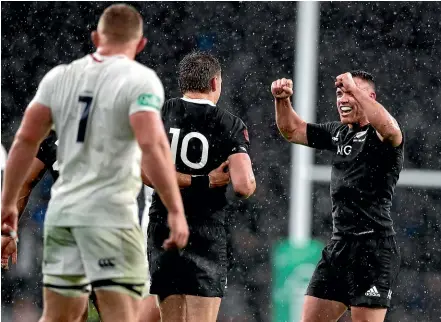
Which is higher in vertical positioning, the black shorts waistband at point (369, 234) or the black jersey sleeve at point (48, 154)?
the black jersey sleeve at point (48, 154)

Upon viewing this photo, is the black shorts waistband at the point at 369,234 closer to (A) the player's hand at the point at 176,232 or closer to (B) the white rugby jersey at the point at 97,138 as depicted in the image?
(B) the white rugby jersey at the point at 97,138

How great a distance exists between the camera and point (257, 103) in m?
10.5

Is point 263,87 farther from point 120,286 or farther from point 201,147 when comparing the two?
point 120,286

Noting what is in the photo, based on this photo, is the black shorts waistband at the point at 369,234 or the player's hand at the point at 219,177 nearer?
the player's hand at the point at 219,177

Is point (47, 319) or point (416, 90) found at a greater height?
point (416, 90)

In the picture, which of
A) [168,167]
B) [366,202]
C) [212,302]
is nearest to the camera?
[168,167]

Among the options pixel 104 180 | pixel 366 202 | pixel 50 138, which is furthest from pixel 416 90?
pixel 104 180

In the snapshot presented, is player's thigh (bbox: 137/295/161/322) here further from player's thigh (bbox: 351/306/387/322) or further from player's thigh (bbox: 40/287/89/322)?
player's thigh (bbox: 40/287/89/322)

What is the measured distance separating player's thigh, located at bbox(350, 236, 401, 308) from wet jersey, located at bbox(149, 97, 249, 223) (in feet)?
2.95

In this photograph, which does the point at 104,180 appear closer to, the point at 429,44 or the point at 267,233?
the point at 267,233

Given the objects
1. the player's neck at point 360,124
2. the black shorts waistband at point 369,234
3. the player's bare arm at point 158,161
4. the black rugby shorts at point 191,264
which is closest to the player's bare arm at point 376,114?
the player's neck at point 360,124

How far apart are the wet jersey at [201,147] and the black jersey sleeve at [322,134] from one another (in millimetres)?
1019

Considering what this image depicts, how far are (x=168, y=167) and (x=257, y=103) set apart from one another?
6365 millimetres

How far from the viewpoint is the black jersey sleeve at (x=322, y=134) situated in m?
6.49
